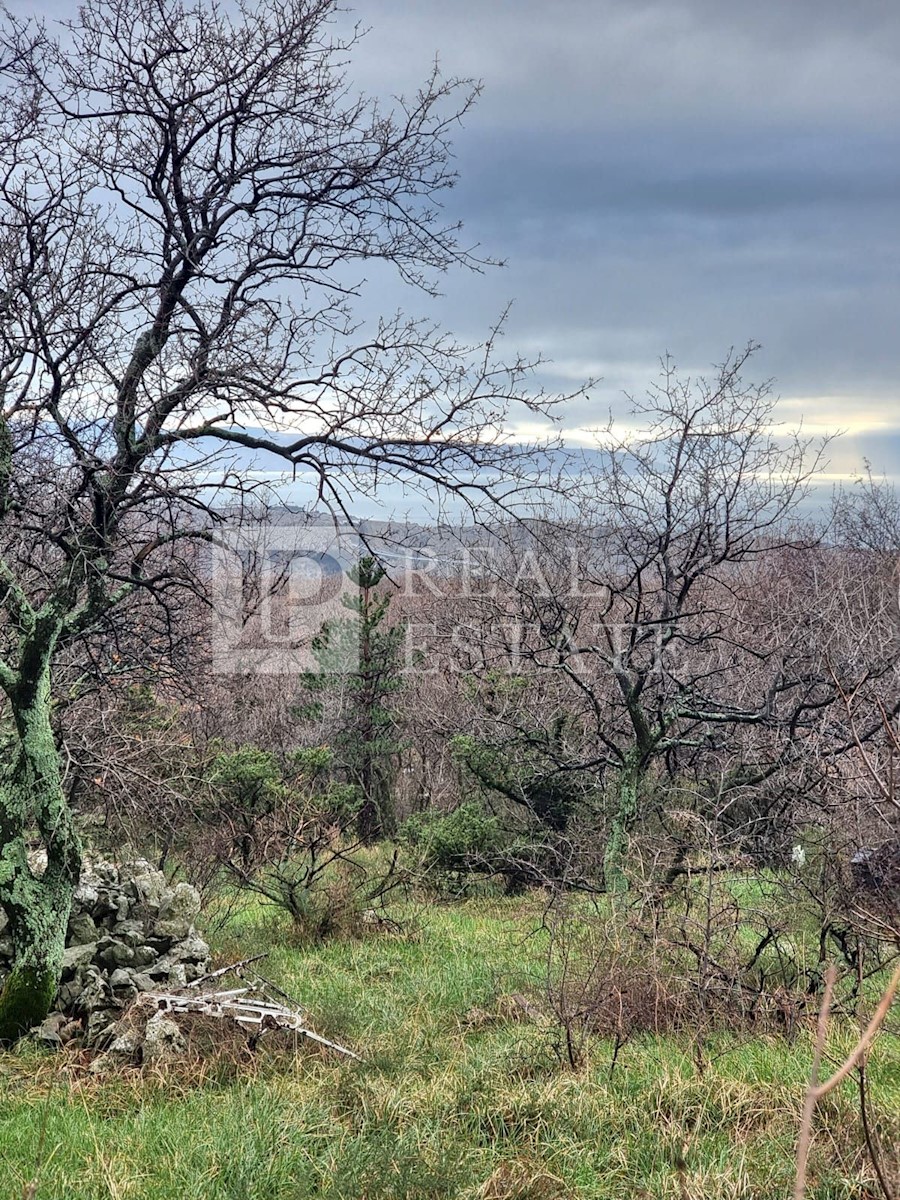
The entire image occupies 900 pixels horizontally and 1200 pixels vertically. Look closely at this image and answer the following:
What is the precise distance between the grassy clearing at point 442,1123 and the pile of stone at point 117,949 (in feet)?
1.85

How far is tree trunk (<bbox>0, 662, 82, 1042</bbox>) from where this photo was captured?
19.7 feet

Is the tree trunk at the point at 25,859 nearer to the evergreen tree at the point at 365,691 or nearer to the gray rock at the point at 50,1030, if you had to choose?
the gray rock at the point at 50,1030

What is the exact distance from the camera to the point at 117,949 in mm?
6980

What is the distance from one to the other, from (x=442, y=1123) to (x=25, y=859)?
313 cm

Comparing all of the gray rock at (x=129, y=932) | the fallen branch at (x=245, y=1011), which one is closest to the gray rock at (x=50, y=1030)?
the fallen branch at (x=245, y=1011)

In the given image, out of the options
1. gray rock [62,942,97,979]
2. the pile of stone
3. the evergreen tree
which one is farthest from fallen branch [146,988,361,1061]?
the evergreen tree

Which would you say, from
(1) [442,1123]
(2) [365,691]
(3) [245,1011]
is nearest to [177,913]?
(3) [245,1011]

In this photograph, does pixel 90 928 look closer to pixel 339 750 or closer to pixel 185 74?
pixel 185 74

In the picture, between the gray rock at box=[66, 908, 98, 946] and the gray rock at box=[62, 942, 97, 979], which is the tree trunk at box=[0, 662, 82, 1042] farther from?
the gray rock at box=[66, 908, 98, 946]

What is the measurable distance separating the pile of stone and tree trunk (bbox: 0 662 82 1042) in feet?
1.05

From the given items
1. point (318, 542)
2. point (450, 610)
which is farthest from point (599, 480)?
point (450, 610)

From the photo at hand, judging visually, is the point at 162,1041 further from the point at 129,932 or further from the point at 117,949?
the point at 129,932

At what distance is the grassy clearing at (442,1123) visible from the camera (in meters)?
4.21

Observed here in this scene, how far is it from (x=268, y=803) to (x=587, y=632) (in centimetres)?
984
